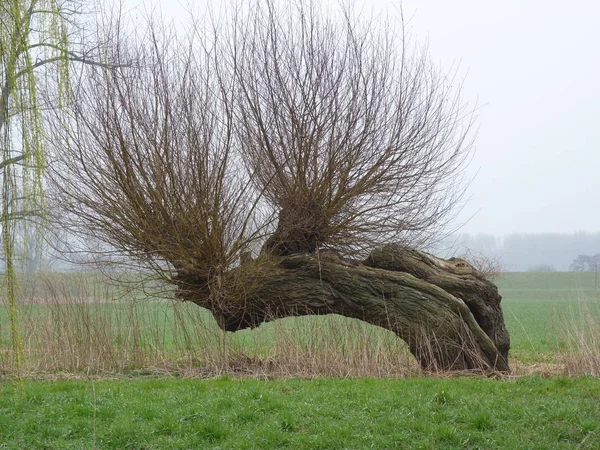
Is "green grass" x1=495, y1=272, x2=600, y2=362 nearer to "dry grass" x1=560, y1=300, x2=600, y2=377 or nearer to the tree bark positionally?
"dry grass" x1=560, y1=300, x2=600, y2=377

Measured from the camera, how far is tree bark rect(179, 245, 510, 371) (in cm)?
945

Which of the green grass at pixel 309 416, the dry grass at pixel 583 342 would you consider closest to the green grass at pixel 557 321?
the dry grass at pixel 583 342

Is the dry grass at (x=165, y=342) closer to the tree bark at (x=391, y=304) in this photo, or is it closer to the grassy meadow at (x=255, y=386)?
the grassy meadow at (x=255, y=386)

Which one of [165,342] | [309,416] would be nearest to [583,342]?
[309,416]

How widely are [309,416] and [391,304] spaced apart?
3.77 metres

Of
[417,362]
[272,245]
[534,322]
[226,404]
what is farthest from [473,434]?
[534,322]

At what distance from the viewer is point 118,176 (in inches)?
359

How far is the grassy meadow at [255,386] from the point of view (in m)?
5.60

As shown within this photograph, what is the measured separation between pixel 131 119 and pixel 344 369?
14.8ft

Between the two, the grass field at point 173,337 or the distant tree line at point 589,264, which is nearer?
the grass field at point 173,337

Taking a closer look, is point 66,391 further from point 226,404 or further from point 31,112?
point 31,112

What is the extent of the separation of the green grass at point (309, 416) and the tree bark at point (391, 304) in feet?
6.39

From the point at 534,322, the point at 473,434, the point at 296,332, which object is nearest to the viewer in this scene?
the point at 473,434

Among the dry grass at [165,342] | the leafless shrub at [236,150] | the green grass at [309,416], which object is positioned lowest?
the green grass at [309,416]
